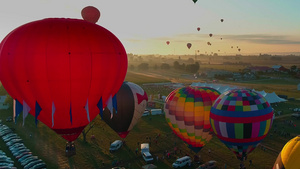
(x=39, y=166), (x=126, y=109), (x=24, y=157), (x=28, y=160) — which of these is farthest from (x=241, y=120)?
(x=24, y=157)

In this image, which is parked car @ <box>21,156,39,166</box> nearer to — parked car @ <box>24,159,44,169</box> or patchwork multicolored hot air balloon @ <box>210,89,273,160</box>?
parked car @ <box>24,159,44,169</box>

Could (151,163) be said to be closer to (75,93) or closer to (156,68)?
(75,93)

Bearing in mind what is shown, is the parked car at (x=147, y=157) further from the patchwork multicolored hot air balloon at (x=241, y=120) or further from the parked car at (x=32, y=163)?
the parked car at (x=32, y=163)

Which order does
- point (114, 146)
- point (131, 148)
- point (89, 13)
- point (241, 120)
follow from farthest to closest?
point (131, 148) → point (114, 146) → point (89, 13) → point (241, 120)

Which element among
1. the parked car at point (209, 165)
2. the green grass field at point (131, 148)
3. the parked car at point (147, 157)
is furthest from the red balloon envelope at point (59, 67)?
the parked car at point (209, 165)

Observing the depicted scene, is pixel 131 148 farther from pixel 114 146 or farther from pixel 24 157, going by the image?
pixel 24 157

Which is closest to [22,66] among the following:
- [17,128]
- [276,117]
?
[17,128]
